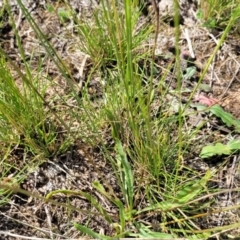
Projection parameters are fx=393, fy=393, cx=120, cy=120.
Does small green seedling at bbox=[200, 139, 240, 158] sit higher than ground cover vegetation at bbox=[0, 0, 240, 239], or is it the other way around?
ground cover vegetation at bbox=[0, 0, 240, 239]

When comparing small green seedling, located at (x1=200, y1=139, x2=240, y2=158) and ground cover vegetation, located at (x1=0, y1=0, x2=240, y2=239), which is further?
small green seedling, located at (x1=200, y1=139, x2=240, y2=158)

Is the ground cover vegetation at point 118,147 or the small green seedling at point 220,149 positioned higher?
the ground cover vegetation at point 118,147

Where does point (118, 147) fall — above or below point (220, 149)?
above

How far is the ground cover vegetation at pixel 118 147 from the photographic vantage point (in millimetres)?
1043

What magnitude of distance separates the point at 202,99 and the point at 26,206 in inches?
26.0

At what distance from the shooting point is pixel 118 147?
110 centimetres

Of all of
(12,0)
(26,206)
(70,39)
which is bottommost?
(26,206)

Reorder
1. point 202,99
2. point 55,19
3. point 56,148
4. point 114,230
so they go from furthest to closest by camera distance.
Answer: point 55,19
point 202,99
point 56,148
point 114,230

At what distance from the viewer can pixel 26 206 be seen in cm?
113

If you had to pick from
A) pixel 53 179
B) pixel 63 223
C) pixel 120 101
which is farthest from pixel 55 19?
pixel 63 223

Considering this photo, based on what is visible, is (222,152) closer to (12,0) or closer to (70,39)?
(70,39)

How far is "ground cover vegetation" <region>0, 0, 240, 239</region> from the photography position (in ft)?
3.42

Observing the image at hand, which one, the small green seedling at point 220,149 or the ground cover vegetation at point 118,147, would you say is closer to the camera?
the ground cover vegetation at point 118,147

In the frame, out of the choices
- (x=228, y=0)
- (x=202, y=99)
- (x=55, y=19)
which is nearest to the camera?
(x=202, y=99)
